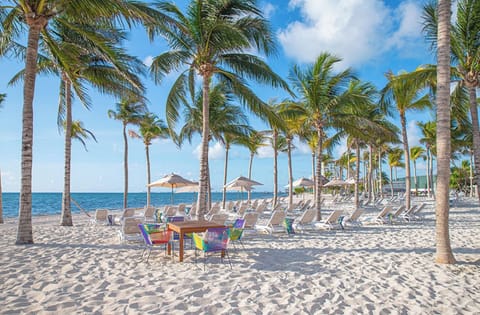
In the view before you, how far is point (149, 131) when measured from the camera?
71.5ft

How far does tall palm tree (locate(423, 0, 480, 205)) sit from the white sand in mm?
5212

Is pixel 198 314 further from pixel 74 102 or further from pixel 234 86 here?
pixel 74 102

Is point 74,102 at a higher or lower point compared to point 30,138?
higher

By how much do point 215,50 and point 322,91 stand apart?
483 centimetres

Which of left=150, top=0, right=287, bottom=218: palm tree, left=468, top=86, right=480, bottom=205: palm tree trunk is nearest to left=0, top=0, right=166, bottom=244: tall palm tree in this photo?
left=150, top=0, right=287, bottom=218: palm tree

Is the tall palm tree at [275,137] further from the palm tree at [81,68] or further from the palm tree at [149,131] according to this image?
the palm tree at [149,131]

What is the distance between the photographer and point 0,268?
5.46 meters

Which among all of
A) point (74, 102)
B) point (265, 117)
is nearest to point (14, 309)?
point (265, 117)

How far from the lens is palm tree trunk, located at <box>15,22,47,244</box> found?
24.4 ft

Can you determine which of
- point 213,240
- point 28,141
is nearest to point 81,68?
point 28,141

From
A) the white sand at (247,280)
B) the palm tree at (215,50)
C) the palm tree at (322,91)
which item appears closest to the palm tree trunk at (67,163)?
the white sand at (247,280)

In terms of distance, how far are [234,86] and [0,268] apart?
25.6 feet

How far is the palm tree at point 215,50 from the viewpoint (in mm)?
9227

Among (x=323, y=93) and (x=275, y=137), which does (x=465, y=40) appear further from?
(x=275, y=137)
